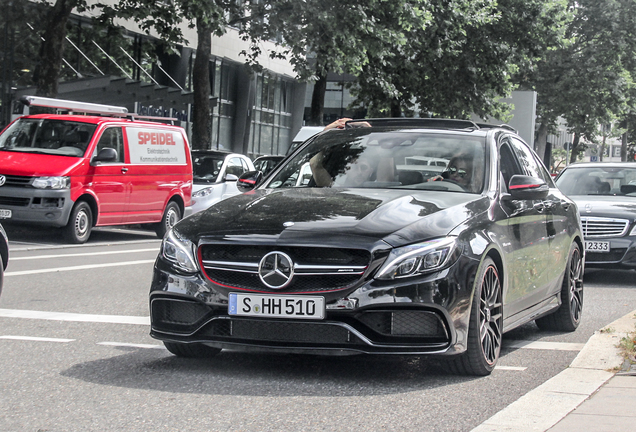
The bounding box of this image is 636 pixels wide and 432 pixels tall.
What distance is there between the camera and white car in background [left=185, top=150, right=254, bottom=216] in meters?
20.8

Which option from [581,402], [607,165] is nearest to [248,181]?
[581,402]

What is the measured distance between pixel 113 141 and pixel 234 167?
4891 millimetres

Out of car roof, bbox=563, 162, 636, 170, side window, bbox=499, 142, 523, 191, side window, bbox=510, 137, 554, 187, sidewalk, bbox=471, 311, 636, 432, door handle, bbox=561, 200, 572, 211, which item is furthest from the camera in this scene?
car roof, bbox=563, 162, 636, 170

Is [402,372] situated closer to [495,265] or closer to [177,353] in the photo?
[495,265]

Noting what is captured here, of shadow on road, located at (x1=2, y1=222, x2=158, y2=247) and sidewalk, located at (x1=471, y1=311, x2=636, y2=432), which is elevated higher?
sidewalk, located at (x1=471, y1=311, x2=636, y2=432)

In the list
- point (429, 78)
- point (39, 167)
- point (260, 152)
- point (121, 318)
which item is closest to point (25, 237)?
point (39, 167)

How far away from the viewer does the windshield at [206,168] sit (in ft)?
69.8

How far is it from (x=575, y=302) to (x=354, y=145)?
2.57 meters

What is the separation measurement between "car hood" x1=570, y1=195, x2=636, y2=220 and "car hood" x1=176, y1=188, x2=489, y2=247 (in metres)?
6.78

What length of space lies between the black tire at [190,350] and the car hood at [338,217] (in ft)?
2.46

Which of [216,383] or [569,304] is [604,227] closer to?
[569,304]

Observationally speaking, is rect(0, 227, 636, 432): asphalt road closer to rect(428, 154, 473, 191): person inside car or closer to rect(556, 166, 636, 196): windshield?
rect(428, 154, 473, 191): person inside car

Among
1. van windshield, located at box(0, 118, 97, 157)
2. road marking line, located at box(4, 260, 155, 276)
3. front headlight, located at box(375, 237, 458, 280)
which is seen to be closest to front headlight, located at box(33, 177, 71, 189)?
van windshield, located at box(0, 118, 97, 157)

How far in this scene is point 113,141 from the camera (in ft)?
55.8
